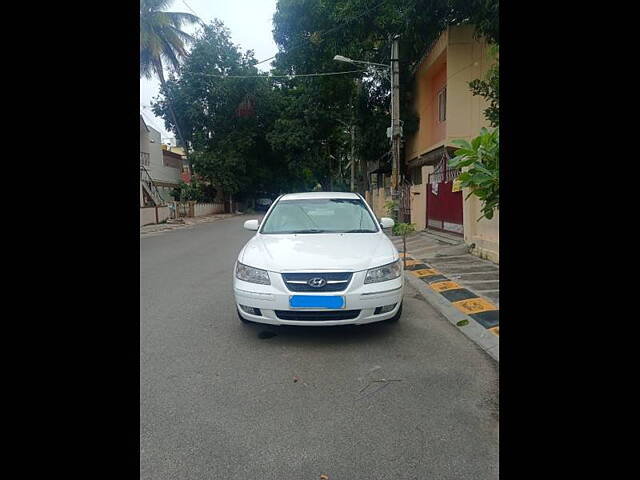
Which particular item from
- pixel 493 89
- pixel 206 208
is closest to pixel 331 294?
pixel 493 89

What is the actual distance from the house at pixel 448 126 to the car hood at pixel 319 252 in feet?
15.2

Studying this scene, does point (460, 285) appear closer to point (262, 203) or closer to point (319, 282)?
point (319, 282)

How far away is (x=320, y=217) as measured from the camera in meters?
5.33

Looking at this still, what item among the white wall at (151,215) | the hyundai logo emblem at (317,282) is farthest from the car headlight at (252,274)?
the white wall at (151,215)

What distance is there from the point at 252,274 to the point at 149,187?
79.7ft

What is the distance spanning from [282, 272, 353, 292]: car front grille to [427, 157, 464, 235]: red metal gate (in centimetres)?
764

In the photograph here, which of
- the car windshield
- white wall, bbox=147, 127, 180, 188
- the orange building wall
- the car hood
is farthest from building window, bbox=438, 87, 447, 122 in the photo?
white wall, bbox=147, 127, 180, 188

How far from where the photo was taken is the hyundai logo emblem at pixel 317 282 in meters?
3.77
